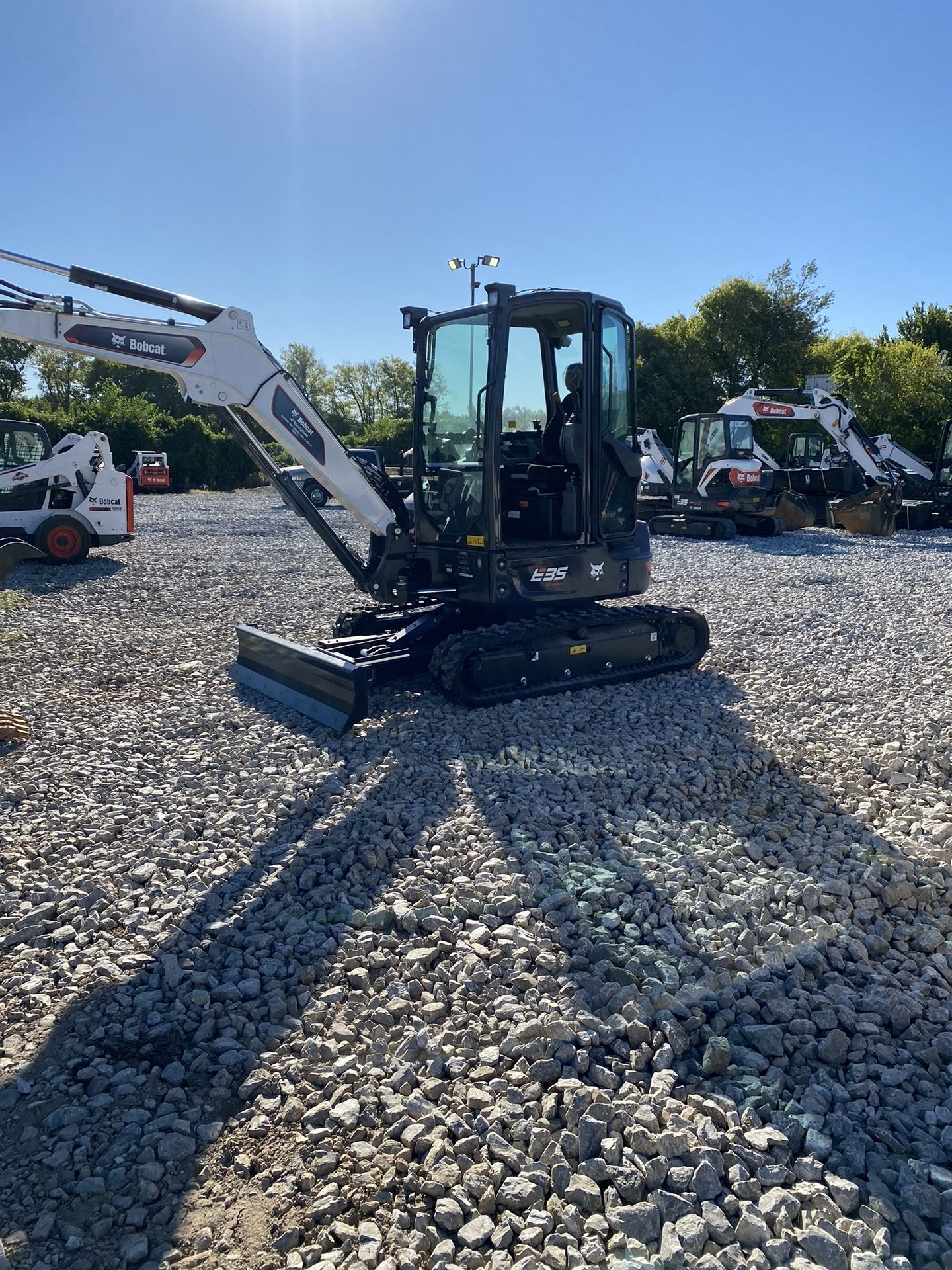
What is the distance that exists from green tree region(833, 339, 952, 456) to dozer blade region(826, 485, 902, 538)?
45.3ft

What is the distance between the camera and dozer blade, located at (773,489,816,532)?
21.0m

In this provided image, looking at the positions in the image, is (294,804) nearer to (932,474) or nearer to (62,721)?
(62,721)

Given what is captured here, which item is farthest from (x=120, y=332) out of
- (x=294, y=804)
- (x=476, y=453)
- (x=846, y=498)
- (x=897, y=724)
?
(x=846, y=498)

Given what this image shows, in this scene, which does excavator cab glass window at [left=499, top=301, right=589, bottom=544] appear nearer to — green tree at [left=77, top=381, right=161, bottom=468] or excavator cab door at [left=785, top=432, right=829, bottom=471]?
excavator cab door at [left=785, top=432, right=829, bottom=471]

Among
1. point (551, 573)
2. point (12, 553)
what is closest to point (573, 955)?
point (551, 573)

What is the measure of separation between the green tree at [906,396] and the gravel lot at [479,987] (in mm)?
29860

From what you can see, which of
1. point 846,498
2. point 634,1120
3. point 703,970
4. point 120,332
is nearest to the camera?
point 634,1120

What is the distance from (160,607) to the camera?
11375 millimetres

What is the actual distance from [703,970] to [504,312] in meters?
5.07

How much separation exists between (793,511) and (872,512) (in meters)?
1.72

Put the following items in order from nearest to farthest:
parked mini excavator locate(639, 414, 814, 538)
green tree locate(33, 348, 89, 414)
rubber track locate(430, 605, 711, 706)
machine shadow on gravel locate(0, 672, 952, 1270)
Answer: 1. machine shadow on gravel locate(0, 672, 952, 1270)
2. rubber track locate(430, 605, 711, 706)
3. parked mini excavator locate(639, 414, 814, 538)
4. green tree locate(33, 348, 89, 414)

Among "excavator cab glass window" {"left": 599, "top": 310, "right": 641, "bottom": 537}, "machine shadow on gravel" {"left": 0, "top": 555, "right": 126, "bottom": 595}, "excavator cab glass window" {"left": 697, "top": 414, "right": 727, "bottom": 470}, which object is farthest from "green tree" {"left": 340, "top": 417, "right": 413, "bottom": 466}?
"excavator cab glass window" {"left": 599, "top": 310, "right": 641, "bottom": 537}

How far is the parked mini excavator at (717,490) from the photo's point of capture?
65.8 ft

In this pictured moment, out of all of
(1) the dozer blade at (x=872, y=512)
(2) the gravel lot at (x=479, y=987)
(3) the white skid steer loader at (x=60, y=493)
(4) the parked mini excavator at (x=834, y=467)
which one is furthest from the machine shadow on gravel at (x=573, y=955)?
(4) the parked mini excavator at (x=834, y=467)
